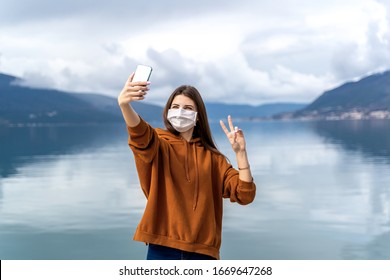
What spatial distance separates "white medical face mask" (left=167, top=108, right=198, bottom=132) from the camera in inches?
106

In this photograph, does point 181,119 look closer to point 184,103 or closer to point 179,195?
point 184,103

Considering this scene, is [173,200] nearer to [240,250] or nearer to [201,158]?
[201,158]

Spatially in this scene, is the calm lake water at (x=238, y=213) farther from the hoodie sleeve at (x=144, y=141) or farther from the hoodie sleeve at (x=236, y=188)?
the hoodie sleeve at (x=144, y=141)

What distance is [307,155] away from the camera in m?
26.5

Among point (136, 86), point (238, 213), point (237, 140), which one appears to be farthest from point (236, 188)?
point (238, 213)

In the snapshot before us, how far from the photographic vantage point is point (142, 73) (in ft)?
8.18

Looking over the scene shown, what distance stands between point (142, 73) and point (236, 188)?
0.63 m

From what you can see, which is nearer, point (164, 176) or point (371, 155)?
point (164, 176)

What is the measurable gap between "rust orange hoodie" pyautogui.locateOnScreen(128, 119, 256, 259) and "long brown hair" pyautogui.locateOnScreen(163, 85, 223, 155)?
0.08 metres

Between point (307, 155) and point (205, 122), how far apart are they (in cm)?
2415

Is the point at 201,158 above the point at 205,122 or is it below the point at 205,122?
below

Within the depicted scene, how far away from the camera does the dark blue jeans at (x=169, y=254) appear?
2.62 meters

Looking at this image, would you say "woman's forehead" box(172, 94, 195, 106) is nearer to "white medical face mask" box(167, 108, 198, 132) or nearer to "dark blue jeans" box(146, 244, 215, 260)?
"white medical face mask" box(167, 108, 198, 132)
